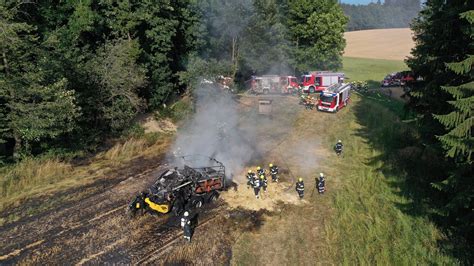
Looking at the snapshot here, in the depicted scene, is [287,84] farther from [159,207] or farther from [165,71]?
[159,207]

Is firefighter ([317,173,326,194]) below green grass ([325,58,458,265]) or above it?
above

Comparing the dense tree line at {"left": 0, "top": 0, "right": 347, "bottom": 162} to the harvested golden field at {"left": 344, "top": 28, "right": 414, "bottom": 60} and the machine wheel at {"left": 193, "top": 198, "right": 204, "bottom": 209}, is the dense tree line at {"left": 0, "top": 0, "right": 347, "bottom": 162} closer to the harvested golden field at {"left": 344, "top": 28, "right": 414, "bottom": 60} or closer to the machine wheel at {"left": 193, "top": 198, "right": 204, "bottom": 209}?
the machine wheel at {"left": 193, "top": 198, "right": 204, "bottom": 209}

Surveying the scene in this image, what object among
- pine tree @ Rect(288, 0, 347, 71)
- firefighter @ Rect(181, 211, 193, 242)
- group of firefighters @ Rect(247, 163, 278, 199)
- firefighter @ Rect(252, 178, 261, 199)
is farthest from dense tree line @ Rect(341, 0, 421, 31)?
firefighter @ Rect(181, 211, 193, 242)

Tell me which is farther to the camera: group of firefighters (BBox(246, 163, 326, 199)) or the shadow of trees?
group of firefighters (BBox(246, 163, 326, 199))

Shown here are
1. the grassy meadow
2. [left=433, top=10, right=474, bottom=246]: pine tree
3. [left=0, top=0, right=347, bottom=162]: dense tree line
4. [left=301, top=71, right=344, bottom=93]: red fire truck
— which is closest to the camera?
[left=433, top=10, right=474, bottom=246]: pine tree

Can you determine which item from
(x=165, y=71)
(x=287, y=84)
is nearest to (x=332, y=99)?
(x=287, y=84)

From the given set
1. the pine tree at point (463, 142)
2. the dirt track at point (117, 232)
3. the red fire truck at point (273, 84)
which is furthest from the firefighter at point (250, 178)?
the red fire truck at point (273, 84)

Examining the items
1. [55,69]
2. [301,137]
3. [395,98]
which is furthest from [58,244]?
[395,98]

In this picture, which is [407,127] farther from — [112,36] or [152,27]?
[112,36]
